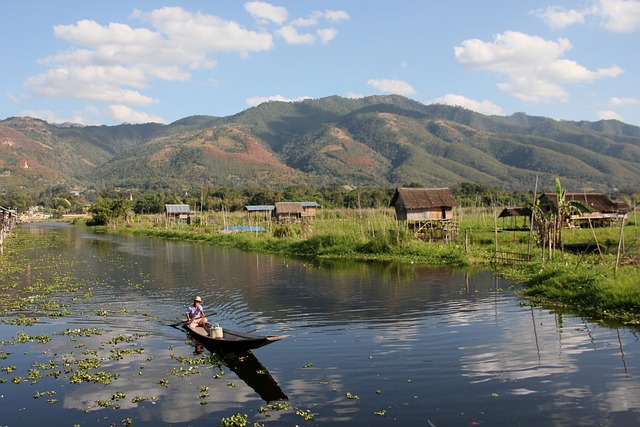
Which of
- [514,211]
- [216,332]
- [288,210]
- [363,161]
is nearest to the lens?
[216,332]

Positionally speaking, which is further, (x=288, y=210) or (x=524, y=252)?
(x=288, y=210)

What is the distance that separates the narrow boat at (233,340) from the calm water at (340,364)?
0.35 meters

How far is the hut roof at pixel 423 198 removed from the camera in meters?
42.8

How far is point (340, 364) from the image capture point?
11.4 m

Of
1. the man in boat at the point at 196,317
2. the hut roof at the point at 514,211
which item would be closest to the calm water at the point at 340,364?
the man in boat at the point at 196,317

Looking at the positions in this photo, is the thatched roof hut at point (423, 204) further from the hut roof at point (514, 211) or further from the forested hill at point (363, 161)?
the forested hill at point (363, 161)

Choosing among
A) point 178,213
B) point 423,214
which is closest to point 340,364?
point 423,214

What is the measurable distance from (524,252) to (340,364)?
18.3 m

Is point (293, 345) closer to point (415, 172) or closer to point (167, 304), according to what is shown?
point (167, 304)

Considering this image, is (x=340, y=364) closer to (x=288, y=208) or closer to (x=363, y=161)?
(x=288, y=208)

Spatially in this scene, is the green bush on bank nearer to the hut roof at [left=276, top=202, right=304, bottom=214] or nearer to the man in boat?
the man in boat

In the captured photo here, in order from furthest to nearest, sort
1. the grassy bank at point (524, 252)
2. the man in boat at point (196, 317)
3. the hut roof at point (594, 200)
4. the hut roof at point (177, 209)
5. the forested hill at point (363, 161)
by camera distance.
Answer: the forested hill at point (363, 161)
the hut roof at point (177, 209)
the hut roof at point (594, 200)
the grassy bank at point (524, 252)
the man in boat at point (196, 317)

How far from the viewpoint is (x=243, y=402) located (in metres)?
9.48

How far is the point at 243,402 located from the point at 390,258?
834 inches
